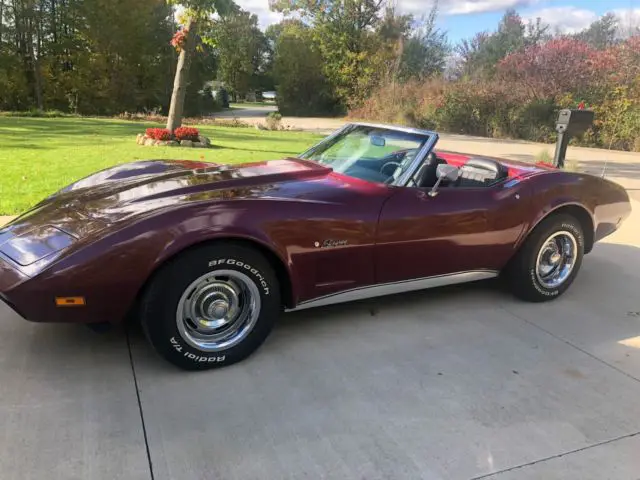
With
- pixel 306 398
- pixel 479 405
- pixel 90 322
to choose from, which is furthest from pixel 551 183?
pixel 90 322

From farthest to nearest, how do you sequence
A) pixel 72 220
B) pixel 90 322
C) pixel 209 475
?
pixel 72 220 → pixel 90 322 → pixel 209 475

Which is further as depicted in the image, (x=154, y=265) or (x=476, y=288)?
(x=476, y=288)

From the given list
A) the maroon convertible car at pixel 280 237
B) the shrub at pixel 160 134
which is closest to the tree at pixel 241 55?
the shrub at pixel 160 134

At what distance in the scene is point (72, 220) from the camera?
115 inches

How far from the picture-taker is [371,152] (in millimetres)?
3869

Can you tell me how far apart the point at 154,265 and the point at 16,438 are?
922 mm

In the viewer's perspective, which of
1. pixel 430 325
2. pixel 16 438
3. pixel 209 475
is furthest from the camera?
pixel 430 325

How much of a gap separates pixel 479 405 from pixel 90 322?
1.98 m

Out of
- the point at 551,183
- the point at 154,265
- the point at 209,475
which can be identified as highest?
the point at 551,183

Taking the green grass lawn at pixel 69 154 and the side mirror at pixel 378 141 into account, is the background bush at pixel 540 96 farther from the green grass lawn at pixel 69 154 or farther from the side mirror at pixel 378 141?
the side mirror at pixel 378 141

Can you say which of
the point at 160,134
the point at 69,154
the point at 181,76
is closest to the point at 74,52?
the point at 181,76

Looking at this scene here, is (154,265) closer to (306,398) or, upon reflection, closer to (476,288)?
(306,398)

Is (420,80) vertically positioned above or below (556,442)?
above

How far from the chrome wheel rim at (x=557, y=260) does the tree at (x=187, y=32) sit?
10893mm
